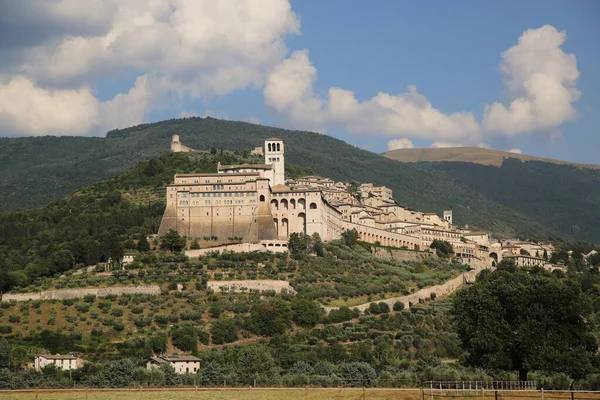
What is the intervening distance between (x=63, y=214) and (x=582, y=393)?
94.6 metres

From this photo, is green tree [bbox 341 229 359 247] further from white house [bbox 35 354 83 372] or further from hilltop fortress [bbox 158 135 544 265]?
white house [bbox 35 354 83 372]

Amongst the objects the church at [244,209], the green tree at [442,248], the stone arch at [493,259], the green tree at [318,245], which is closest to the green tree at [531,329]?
the green tree at [318,245]

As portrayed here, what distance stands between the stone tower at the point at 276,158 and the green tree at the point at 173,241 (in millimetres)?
19929

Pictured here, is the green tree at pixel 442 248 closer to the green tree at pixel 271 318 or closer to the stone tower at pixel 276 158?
the stone tower at pixel 276 158

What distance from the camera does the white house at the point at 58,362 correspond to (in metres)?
65.1

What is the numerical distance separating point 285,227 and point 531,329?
178 ft

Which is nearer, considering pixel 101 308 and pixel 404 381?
pixel 404 381

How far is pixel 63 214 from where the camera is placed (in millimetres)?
121625

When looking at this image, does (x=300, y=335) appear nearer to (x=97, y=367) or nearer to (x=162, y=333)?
(x=162, y=333)

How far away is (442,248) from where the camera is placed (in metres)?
117

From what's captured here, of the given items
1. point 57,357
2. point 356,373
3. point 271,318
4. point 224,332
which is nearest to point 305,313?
point 271,318

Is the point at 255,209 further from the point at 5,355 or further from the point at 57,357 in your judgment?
the point at 5,355

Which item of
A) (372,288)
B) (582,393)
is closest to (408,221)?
(372,288)

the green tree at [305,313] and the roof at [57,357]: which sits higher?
the green tree at [305,313]
